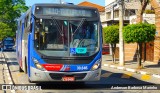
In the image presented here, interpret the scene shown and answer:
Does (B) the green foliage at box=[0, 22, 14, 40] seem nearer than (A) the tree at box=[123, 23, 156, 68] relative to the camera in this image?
No

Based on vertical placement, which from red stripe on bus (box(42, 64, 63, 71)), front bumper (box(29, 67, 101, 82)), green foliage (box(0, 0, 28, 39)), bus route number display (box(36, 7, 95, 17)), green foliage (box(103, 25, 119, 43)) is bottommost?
front bumper (box(29, 67, 101, 82))

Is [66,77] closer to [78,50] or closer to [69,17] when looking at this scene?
[78,50]

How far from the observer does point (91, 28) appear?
44.8 ft

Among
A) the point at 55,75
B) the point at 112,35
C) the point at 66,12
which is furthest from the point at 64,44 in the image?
the point at 112,35

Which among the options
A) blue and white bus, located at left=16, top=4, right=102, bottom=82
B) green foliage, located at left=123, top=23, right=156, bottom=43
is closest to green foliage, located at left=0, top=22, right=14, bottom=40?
green foliage, located at left=123, top=23, right=156, bottom=43

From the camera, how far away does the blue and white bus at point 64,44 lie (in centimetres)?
1299

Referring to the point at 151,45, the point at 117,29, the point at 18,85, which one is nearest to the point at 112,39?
the point at 117,29

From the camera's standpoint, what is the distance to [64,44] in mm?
13211

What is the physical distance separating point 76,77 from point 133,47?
70.7 ft

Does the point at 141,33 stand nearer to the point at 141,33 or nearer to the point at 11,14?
the point at 141,33

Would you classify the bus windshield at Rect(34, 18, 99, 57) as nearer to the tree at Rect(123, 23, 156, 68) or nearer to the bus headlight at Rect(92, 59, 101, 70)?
the bus headlight at Rect(92, 59, 101, 70)

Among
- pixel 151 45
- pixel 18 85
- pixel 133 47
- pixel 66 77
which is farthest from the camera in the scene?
pixel 133 47

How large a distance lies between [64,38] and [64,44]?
0.76 ft

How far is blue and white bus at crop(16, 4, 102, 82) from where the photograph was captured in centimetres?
1299
